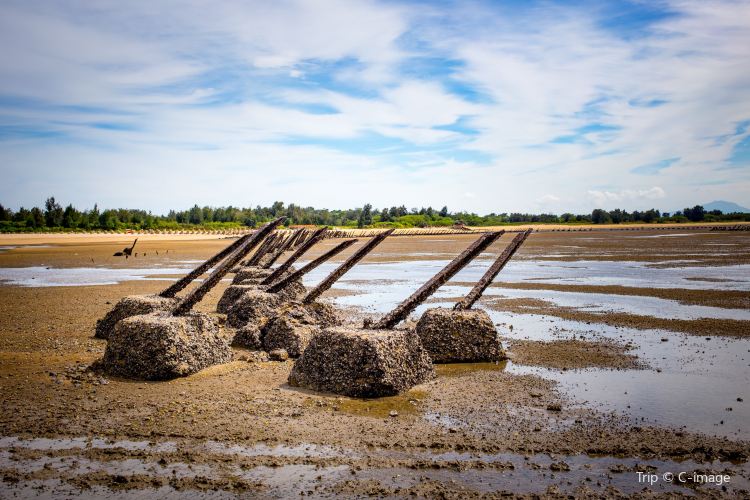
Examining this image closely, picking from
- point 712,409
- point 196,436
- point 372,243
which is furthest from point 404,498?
point 372,243

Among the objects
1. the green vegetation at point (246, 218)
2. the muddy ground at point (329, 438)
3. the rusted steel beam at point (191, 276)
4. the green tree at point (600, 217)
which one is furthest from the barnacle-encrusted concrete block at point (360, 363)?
the green tree at point (600, 217)

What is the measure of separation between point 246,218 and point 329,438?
10729 centimetres

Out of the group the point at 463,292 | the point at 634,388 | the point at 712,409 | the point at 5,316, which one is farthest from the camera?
the point at 463,292

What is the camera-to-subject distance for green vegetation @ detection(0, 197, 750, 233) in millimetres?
79438

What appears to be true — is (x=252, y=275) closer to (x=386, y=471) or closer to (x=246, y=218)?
(x=386, y=471)

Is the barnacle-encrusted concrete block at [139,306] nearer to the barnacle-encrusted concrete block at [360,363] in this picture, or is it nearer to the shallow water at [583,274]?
the barnacle-encrusted concrete block at [360,363]

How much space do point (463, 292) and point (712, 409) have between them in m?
11.8

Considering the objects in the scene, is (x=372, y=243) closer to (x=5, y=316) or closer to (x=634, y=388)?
(x=634, y=388)

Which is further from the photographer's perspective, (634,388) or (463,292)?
(463,292)

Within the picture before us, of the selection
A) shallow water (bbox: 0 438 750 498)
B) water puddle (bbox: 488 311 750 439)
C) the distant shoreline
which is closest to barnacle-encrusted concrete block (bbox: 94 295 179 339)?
shallow water (bbox: 0 438 750 498)

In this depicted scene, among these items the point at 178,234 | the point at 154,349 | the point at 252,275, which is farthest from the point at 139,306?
the point at 178,234

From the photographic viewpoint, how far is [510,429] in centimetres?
580

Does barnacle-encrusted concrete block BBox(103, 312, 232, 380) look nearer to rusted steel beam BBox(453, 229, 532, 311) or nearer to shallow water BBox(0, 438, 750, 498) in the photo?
shallow water BBox(0, 438, 750, 498)

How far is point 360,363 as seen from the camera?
6887mm
